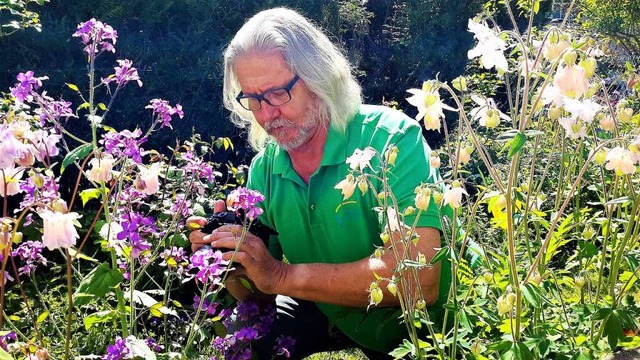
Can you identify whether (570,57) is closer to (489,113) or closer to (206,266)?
(489,113)

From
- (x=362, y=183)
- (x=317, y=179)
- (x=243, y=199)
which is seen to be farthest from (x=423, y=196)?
(x=317, y=179)

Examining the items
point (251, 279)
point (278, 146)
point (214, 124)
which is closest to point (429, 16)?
point (214, 124)

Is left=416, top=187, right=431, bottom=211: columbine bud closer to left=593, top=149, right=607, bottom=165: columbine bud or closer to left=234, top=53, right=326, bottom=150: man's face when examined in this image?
left=593, top=149, right=607, bottom=165: columbine bud

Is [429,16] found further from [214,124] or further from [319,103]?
[319,103]

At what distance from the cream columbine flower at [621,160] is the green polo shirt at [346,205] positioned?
1.05 meters

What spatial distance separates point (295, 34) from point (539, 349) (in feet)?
5.08

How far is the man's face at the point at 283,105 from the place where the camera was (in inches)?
109

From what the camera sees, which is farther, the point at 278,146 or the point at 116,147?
the point at 278,146

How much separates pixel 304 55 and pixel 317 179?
0.48 metres

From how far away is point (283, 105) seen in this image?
2803 millimetres

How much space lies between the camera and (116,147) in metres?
1.87

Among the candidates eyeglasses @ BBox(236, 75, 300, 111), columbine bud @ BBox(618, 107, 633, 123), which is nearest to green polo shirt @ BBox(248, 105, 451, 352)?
eyeglasses @ BBox(236, 75, 300, 111)

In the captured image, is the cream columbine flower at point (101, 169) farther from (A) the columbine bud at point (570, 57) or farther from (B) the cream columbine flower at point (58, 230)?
(A) the columbine bud at point (570, 57)

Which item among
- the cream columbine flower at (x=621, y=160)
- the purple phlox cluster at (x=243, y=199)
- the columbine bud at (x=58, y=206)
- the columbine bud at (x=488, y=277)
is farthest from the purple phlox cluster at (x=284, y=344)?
the cream columbine flower at (x=621, y=160)
